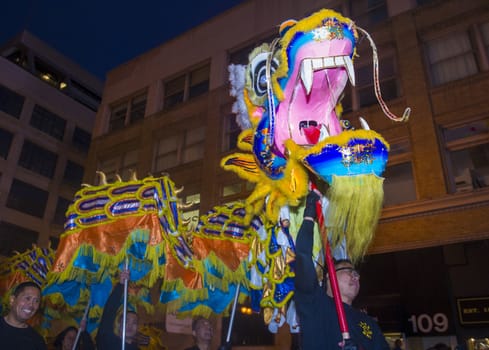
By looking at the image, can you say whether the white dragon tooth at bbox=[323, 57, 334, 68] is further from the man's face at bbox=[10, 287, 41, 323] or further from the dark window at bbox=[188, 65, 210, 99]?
the dark window at bbox=[188, 65, 210, 99]

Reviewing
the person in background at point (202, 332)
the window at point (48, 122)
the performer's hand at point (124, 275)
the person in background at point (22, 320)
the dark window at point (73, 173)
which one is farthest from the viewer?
the dark window at point (73, 173)

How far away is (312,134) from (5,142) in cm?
2266

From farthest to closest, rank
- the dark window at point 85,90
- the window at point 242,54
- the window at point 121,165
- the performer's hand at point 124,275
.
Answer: the dark window at point 85,90
the window at point 121,165
the window at point 242,54
the performer's hand at point 124,275

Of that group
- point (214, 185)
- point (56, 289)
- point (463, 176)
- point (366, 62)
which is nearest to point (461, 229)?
point (463, 176)

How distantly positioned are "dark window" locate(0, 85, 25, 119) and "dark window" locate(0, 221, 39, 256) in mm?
5862

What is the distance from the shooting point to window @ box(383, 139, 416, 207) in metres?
11.0

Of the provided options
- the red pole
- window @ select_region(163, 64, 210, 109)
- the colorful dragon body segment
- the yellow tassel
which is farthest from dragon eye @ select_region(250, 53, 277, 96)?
window @ select_region(163, 64, 210, 109)

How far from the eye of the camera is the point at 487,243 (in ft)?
37.8

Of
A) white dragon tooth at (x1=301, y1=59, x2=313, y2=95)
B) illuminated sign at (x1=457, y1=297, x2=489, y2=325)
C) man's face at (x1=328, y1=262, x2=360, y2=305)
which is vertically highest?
white dragon tooth at (x1=301, y1=59, x2=313, y2=95)

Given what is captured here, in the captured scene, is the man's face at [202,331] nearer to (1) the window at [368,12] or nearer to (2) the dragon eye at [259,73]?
(2) the dragon eye at [259,73]

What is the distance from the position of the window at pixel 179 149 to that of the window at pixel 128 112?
242 cm

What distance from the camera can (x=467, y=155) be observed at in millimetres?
10984

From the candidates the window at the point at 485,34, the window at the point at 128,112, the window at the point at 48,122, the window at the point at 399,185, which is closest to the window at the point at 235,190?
the window at the point at 399,185

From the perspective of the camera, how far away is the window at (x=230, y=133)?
14.9 m
